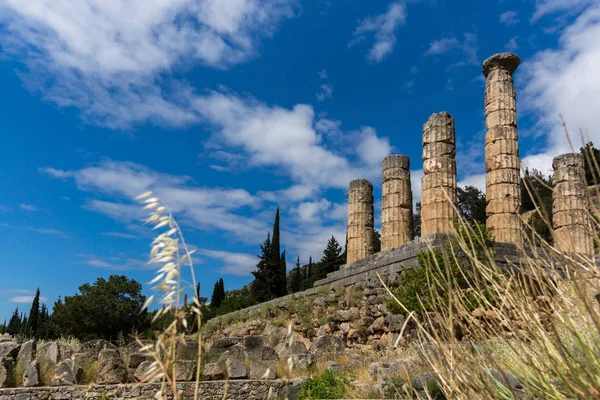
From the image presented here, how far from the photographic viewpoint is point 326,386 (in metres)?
8.40

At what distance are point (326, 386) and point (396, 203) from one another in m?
11.2

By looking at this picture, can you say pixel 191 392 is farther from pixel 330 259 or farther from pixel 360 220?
pixel 330 259

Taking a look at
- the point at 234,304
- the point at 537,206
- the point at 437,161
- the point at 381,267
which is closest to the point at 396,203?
the point at 437,161

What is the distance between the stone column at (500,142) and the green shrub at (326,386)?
9.39 m

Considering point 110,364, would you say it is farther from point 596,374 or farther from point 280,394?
point 596,374

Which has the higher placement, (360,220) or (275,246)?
(275,246)

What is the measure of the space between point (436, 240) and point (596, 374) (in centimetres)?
1239

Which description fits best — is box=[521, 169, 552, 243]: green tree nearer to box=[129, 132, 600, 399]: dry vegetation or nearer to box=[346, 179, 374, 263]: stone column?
box=[129, 132, 600, 399]: dry vegetation

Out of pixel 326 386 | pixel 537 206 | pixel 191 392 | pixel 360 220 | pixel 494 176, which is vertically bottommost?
pixel 191 392

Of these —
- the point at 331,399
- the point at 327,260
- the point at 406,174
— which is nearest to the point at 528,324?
the point at 331,399

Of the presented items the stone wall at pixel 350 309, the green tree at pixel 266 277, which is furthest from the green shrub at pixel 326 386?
the green tree at pixel 266 277

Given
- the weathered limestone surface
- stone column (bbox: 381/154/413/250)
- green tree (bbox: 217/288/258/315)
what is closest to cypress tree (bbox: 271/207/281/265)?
green tree (bbox: 217/288/258/315)

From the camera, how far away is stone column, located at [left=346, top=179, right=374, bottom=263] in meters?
20.6

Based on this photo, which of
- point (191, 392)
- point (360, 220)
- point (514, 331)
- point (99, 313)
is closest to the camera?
point (514, 331)
